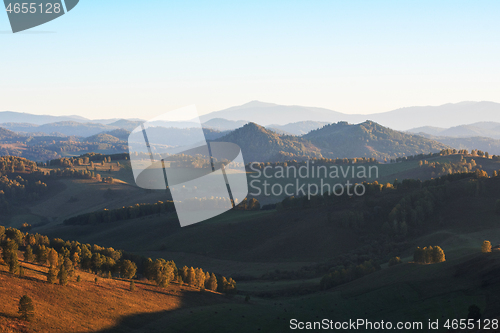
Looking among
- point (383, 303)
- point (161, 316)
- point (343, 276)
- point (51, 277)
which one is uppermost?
point (51, 277)

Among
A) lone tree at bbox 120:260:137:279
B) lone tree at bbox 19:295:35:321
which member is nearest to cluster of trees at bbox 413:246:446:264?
lone tree at bbox 120:260:137:279

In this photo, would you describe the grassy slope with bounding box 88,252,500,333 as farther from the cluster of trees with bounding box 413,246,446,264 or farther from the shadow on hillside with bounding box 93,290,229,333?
the cluster of trees with bounding box 413,246,446,264

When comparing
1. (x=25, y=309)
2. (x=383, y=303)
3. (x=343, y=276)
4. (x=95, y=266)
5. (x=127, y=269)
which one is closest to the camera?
(x=25, y=309)

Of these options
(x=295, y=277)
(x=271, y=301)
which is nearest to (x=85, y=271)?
(x=271, y=301)

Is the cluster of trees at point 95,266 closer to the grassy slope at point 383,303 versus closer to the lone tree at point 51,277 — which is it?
the lone tree at point 51,277

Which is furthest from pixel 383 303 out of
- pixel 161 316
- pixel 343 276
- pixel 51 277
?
pixel 51 277

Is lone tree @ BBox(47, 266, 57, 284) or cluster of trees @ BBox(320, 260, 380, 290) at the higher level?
lone tree @ BBox(47, 266, 57, 284)

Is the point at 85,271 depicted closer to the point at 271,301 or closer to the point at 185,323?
the point at 185,323

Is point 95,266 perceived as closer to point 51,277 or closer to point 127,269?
point 127,269

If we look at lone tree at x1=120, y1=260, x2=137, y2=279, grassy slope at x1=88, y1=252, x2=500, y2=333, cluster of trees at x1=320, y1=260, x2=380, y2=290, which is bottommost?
cluster of trees at x1=320, y1=260, x2=380, y2=290
